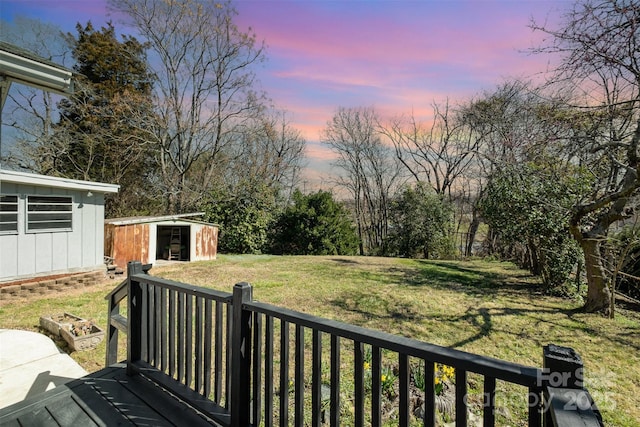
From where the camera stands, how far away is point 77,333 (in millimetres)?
4223

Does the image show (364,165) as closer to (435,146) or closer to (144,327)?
(435,146)

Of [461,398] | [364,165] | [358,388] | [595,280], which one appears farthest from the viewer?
[364,165]

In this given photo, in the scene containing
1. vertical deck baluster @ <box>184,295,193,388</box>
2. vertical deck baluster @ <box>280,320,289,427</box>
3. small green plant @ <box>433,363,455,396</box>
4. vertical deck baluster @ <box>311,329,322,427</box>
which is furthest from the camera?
small green plant @ <box>433,363,455,396</box>

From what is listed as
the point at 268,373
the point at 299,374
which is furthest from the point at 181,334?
the point at 299,374

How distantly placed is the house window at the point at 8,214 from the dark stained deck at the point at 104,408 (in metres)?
5.93

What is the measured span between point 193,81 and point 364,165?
9.42m

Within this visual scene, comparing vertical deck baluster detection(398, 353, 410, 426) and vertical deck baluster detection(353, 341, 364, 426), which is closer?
vertical deck baluster detection(398, 353, 410, 426)

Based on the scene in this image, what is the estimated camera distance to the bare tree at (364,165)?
17547 mm

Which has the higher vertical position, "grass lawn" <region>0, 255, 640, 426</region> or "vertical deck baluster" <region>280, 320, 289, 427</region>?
"vertical deck baluster" <region>280, 320, 289, 427</region>

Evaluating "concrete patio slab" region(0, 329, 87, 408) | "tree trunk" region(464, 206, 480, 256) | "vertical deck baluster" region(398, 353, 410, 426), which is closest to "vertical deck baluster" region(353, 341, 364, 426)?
"vertical deck baluster" region(398, 353, 410, 426)

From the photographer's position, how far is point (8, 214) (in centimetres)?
632

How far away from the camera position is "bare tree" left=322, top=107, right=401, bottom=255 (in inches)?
691

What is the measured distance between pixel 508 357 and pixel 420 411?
1.71 metres

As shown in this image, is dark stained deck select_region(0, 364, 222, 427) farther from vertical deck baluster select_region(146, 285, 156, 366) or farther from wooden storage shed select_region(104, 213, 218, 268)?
wooden storage shed select_region(104, 213, 218, 268)
